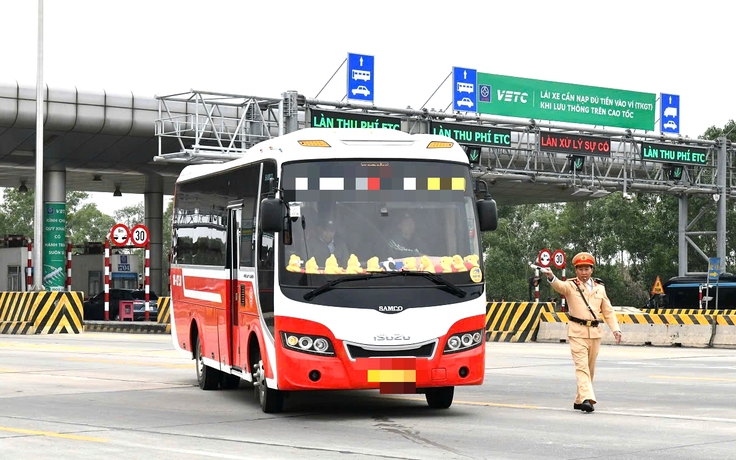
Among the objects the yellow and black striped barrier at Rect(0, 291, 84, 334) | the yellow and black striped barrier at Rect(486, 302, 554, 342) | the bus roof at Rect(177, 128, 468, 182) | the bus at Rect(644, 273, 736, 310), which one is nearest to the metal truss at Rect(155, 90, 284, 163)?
the yellow and black striped barrier at Rect(0, 291, 84, 334)

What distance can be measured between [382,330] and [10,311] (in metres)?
26.6

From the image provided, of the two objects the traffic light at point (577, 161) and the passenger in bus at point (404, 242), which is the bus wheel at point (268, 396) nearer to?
the passenger in bus at point (404, 242)

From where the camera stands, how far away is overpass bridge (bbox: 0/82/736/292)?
38.1 m

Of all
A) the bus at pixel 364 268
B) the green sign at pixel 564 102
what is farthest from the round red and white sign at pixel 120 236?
the bus at pixel 364 268

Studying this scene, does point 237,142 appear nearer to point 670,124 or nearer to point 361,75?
point 361,75

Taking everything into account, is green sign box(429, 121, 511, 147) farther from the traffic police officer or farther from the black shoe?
the black shoe

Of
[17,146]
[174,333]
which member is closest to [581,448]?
[174,333]

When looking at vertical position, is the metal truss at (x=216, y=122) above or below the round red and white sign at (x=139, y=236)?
above

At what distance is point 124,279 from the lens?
171 feet

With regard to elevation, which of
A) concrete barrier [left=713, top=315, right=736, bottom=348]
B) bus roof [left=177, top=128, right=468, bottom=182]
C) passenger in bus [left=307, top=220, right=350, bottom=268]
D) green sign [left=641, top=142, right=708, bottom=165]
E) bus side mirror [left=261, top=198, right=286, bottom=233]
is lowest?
concrete barrier [left=713, top=315, right=736, bottom=348]

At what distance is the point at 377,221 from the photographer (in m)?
12.5

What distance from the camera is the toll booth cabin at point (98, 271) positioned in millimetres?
51594

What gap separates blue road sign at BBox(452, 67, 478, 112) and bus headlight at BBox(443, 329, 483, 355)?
97.8 ft

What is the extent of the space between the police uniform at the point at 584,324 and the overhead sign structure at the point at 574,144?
105 feet
